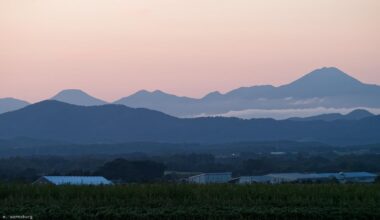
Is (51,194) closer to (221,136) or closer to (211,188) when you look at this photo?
(211,188)

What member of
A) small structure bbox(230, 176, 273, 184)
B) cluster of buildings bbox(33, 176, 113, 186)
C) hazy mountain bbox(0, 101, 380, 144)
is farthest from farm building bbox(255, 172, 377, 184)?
hazy mountain bbox(0, 101, 380, 144)

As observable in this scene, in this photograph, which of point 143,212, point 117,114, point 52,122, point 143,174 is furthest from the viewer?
point 117,114

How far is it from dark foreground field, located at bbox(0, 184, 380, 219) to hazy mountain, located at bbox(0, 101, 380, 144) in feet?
308

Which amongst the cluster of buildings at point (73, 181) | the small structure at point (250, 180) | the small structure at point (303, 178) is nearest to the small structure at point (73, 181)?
the cluster of buildings at point (73, 181)

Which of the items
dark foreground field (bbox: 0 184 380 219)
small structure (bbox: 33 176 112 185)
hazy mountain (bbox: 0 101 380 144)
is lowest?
dark foreground field (bbox: 0 184 380 219)

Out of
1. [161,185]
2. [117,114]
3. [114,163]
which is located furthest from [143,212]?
[117,114]

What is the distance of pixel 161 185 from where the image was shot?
18.2m

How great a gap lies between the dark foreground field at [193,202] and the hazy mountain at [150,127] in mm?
94025

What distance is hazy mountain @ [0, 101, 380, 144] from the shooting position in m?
116

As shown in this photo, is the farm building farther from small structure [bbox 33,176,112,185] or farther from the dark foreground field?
small structure [bbox 33,176,112,185]

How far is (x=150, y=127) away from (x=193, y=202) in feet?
362

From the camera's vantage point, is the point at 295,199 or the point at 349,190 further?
the point at 349,190

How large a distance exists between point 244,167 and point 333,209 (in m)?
34.8

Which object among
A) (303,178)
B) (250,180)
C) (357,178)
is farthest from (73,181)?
(357,178)
